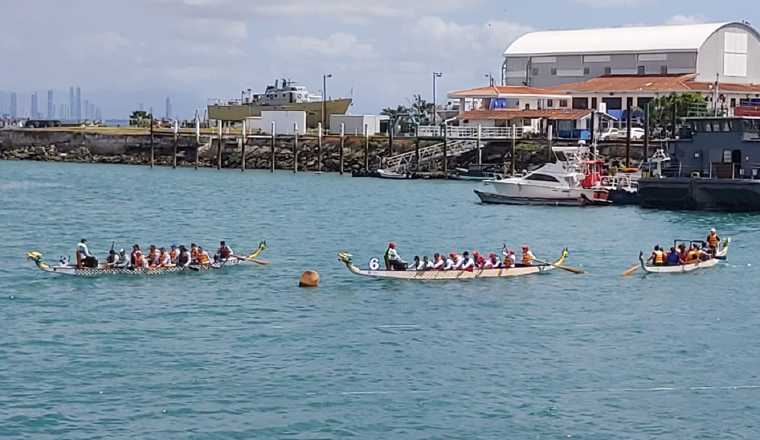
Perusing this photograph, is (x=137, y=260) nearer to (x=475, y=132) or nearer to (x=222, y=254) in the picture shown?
(x=222, y=254)

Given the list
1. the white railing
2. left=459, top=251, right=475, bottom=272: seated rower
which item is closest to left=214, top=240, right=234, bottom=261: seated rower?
left=459, top=251, right=475, bottom=272: seated rower

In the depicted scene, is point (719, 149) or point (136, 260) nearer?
point (136, 260)

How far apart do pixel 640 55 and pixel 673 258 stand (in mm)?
94765

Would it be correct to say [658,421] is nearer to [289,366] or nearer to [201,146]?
[289,366]

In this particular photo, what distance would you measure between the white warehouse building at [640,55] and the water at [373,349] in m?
79.7

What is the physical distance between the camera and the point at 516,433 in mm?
30281

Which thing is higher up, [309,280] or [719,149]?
[719,149]

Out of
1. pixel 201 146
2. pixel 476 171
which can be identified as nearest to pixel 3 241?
pixel 476 171

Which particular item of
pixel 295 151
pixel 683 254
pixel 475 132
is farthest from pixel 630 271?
pixel 295 151

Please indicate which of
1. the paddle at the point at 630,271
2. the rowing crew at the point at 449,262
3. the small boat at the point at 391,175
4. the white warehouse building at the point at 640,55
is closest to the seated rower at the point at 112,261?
the rowing crew at the point at 449,262

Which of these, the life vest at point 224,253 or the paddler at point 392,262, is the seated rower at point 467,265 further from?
the life vest at point 224,253

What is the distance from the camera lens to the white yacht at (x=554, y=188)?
294ft

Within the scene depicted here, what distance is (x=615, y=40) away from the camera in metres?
150

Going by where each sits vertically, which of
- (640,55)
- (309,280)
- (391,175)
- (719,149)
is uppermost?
(640,55)
